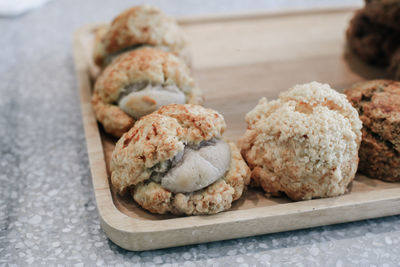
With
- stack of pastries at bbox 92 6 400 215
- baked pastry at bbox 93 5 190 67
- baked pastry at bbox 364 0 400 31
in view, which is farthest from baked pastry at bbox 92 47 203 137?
baked pastry at bbox 364 0 400 31

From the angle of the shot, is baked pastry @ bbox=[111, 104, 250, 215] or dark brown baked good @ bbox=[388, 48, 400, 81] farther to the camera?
dark brown baked good @ bbox=[388, 48, 400, 81]

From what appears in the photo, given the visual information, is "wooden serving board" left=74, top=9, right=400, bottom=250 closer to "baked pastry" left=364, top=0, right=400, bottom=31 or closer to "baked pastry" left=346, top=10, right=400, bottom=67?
"baked pastry" left=346, top=10, right=400, bottom=67

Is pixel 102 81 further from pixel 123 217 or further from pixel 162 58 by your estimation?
pixel 123 217

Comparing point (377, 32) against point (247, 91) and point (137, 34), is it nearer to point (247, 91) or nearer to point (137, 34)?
point (247, 91)

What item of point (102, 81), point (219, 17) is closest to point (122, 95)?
point (102, 81)

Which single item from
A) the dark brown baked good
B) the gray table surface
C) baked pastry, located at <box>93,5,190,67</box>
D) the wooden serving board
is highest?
baked pastry, located at <box>93,5,190,67</box>

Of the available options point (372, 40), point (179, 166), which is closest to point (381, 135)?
point (179, 166)
